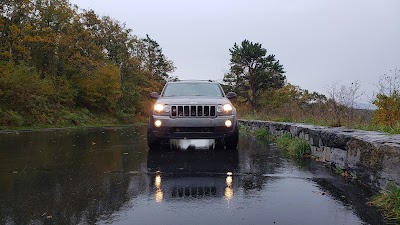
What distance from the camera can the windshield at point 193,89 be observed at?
8789 millimetres

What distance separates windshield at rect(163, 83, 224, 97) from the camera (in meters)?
8.79

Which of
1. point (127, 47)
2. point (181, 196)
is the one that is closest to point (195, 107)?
point (181, 196)

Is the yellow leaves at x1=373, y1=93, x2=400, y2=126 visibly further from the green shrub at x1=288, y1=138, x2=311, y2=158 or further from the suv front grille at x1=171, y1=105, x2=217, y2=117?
the suv front grille at x1=171, y1=105, x2=217, y2=117

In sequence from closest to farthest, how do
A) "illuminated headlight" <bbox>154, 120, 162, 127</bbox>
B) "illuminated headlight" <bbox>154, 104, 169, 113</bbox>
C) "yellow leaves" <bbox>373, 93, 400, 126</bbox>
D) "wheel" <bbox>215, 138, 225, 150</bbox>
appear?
"illuminated headlight" <bbox>154, 120, 162, 127</bbox> < "illuminated headlight" <bbox>154, 104, 169, 113</bbox> < "wheel" <bbox>215, 138, 225, 150</bbox> < "yellow leaves" <bbox>373, 93, 400, 126</bbox>

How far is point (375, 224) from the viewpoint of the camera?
3.02 metres

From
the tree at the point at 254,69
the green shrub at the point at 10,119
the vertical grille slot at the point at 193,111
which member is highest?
the tree at the point at 254,69

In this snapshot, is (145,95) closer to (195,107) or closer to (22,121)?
(22,121)

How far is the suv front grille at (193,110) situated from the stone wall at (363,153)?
2.20m

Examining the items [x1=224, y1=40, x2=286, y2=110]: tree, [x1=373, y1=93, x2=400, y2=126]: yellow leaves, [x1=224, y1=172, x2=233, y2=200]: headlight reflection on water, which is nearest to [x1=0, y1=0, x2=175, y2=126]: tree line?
[x1=224, y1=40, x2=286, y2=110]: tree

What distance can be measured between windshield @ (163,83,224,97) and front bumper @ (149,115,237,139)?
1584mm

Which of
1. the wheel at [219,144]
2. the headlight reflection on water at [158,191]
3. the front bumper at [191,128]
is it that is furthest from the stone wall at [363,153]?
the headlight reflection on water at [158,191]

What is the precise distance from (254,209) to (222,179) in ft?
4.56

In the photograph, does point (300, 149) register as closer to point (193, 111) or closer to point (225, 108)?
point (225, 108)

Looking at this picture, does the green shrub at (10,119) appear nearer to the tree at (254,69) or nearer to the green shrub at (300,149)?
the green shrub at (300,149)
